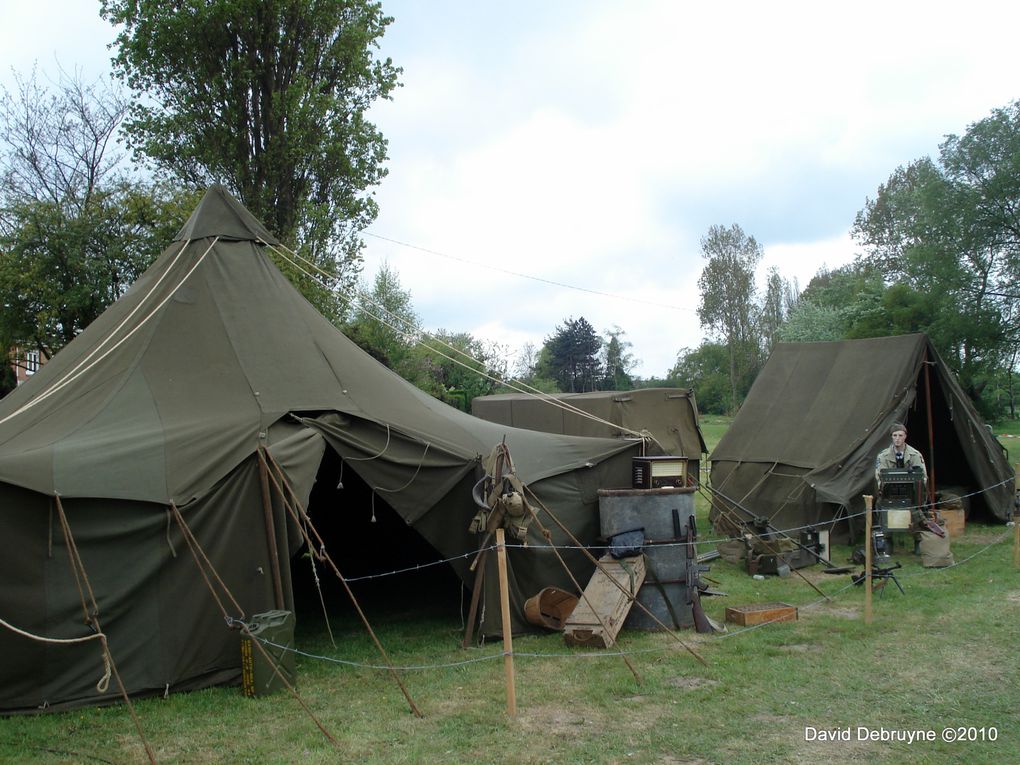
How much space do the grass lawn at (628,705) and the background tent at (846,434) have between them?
12.0 feet

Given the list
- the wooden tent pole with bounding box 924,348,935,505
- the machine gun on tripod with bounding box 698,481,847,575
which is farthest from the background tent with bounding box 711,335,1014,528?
the machine gun on tripod with bounding box 698,481,847,575

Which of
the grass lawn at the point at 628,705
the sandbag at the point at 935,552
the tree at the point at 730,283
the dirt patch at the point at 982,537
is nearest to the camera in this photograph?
the grass lawn at the point at 628,705

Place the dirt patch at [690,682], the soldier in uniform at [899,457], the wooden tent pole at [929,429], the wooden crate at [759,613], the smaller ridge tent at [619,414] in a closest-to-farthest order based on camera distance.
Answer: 1. the dirt patch at [690,682]
2. the wooden crate at [759,613]
3. the soldier in uniform at [899,457]
4. the wooden tent pole at [929,429]
5. the smaller ridge tent at [619,414]

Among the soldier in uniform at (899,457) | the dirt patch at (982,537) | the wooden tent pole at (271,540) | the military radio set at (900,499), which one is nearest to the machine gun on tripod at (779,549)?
the military radio set at (900,499)

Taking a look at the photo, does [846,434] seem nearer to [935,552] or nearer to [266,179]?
[935,552]

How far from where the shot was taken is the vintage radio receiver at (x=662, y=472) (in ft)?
25.7

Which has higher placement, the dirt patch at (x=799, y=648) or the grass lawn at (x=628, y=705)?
the dirt patch at (x=799, y=648)

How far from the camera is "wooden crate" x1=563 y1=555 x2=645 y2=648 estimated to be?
22.1 feet

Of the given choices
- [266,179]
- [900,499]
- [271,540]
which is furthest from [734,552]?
[266,179]

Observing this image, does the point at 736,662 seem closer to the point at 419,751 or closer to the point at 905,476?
the point at 419,751

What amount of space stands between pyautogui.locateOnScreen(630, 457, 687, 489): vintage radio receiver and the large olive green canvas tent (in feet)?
1.10

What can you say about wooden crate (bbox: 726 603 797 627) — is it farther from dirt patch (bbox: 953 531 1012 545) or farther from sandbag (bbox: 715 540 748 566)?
dirt patch (bbox: 953 531 1012 545)

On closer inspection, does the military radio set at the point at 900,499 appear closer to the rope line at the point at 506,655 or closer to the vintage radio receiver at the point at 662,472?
the rope line at the point at 506,655

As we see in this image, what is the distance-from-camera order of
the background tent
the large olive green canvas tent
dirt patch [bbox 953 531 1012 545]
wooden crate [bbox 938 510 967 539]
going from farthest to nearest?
wooden crate [bbox 938 510 967 539] → the background tent → dirt patch [bbox 953 531 1012 545] → the large olive green canvas tent
